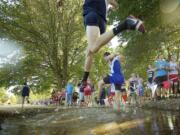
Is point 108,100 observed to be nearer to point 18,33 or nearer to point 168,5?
point 168,5

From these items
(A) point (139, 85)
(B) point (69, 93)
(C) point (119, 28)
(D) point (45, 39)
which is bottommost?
(B) point (69, 93)

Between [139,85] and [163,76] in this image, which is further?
[139,85]

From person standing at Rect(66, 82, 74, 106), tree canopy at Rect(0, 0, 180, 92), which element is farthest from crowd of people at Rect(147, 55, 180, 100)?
tree canopy at Rect(0, 0, 180, 92)

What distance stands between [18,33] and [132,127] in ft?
87.6

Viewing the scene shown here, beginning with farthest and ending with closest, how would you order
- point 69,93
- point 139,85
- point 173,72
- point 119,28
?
1. point 69,93
2. point 139,85
3. point 173,72
4. point 119,28

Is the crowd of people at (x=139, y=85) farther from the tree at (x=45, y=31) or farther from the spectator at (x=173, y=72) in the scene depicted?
the tree at (x=45, y=31)

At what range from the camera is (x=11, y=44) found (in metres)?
32.4

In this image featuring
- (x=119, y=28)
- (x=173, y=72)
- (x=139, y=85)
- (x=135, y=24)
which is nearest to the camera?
(x=135, y=24)

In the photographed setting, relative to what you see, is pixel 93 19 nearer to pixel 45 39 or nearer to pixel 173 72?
pixel 173 72

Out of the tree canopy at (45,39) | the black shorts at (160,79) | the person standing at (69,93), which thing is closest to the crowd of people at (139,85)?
the black shorts at (160,79)

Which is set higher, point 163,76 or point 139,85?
point 163,76


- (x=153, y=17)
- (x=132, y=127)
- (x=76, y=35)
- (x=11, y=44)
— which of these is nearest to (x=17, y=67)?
(x=11, y=44)

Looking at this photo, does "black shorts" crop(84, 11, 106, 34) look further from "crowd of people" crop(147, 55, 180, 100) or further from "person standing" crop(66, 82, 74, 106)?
"person standing" crop(66, 82, 74, 106)

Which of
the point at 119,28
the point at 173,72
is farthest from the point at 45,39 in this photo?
the point at 119,28
